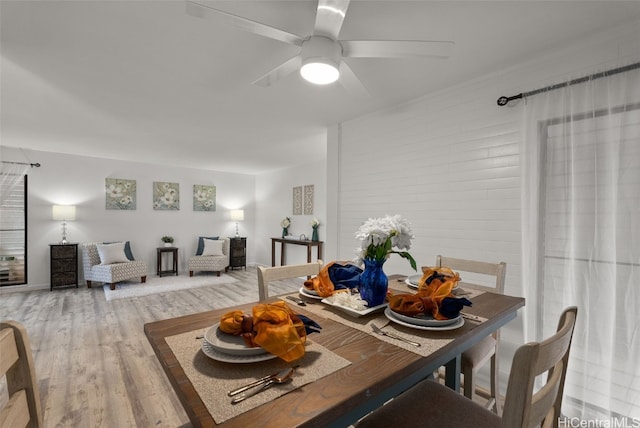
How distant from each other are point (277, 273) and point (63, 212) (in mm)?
5197

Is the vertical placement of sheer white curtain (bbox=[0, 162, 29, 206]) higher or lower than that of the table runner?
higher

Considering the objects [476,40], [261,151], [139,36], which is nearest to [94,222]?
[261,151]

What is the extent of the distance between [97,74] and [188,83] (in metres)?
0.66

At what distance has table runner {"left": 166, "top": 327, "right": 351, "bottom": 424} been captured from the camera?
0.62 meters

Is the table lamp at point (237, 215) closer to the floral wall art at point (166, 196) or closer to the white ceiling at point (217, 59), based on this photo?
the floral wall art at point (166, 196)

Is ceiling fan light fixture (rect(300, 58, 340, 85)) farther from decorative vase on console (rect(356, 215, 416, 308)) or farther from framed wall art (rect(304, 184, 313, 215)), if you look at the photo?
framed wall art (rect(304, 184, 313, 215))

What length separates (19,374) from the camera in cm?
69

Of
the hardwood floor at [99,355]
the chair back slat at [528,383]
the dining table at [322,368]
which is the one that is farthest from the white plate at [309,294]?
the hardwood floor at [99,355]

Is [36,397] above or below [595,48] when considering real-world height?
below

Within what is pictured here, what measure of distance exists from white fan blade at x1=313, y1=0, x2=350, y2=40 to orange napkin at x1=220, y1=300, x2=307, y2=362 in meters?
1.27

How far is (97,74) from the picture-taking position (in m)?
2.28

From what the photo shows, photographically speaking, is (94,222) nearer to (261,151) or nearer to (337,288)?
(261,151)

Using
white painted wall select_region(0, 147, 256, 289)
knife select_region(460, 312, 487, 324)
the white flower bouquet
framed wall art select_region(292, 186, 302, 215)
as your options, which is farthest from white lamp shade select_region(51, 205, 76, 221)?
knife select_region(460, 312, 487, 324)

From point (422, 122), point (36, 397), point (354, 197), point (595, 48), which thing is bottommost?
point (36, 397)
